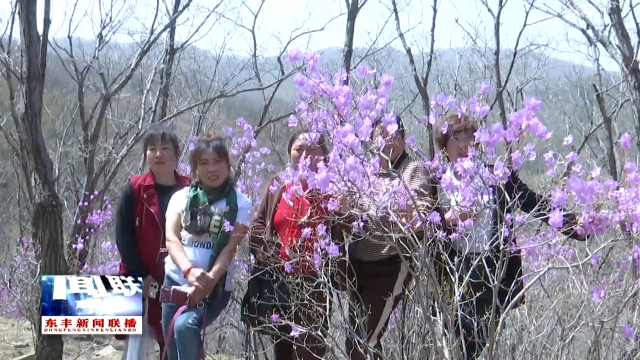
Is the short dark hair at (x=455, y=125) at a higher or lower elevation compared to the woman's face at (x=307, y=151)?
higher

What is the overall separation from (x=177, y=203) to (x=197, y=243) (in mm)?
196

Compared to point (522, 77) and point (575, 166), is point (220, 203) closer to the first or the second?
point (575, 166)

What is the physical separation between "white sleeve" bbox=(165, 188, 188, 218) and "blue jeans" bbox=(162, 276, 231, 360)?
0.29 meters

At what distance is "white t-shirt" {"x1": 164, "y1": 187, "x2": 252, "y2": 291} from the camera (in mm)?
3033

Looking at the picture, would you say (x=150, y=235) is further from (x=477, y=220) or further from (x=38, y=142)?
(x=477, y=220)

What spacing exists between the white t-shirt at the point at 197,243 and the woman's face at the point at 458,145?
0.92 metres

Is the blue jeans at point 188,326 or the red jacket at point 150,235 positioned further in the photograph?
the red jacket at point 150,235

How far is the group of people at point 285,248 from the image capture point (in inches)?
106

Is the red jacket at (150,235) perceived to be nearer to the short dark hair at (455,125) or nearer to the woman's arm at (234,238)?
the woman's arm at (234,238)

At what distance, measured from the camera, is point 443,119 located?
2648mm

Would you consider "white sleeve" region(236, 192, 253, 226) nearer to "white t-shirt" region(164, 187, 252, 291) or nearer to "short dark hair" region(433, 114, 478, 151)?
"white t-shirt" region(164, 187, 252, 291)

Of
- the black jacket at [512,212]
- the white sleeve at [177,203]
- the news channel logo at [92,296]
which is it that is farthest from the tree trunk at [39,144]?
the black jacket at [512,212]

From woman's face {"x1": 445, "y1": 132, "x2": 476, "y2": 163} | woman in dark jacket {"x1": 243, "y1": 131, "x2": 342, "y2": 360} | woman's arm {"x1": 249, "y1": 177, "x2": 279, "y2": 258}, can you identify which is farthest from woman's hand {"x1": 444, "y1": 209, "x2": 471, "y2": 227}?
woman's arm {"x1": 249, "y1": 177, "x2": 279, "y2": 258}

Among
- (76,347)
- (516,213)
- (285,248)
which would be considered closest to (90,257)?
(76,347)
